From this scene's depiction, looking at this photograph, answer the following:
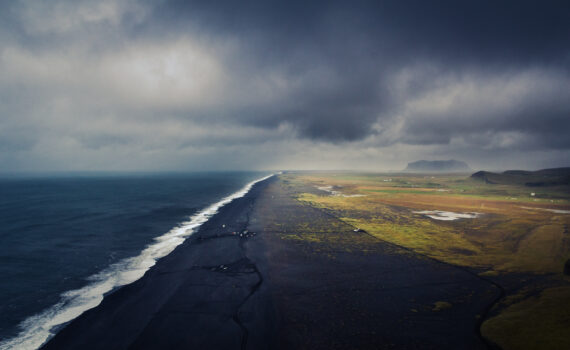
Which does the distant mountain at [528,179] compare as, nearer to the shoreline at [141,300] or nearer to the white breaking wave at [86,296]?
the shoreline at [141,300]

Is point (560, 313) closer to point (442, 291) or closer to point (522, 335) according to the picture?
point (522, 335)

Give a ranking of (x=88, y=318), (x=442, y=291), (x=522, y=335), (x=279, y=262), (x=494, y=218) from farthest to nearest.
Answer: (x=494, y=218)
(x=279, y=262)
(x=442, y=291)
(x=88, y=318)
(x=522, y=335)

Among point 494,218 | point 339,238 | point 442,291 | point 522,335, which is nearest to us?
point 522,335

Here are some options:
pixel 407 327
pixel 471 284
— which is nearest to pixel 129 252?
pixel 407 327

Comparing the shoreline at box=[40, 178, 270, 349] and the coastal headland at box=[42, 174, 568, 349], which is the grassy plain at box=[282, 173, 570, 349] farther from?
the shoreline at box=[40, 178, 270, 349]

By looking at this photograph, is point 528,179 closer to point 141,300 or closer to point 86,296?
point 141,300

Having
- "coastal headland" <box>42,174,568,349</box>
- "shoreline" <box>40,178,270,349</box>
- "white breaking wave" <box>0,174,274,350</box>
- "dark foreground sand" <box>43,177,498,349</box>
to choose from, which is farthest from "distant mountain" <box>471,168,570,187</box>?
"white breaking wave" <box>0,174,274,350</box>

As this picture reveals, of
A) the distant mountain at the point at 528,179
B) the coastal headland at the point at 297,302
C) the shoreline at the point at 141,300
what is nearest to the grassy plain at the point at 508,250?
the coastal headland at the point at 297,302

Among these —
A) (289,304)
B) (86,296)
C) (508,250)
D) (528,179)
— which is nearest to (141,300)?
(86,296)
